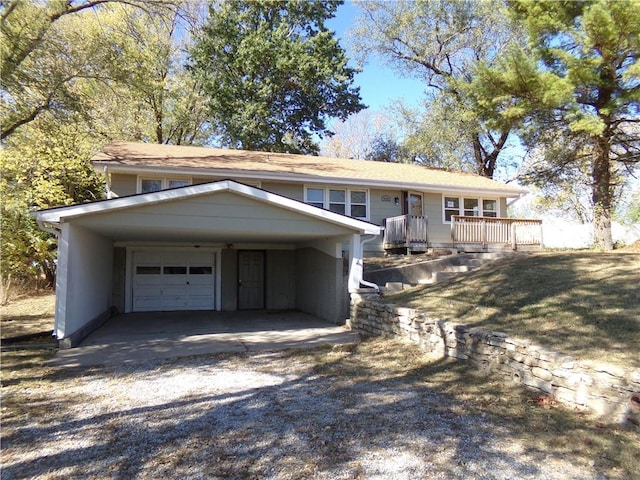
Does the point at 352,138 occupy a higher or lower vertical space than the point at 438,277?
higher

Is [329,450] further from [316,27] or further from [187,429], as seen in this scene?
[316,27]

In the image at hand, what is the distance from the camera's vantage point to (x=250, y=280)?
13742 mm

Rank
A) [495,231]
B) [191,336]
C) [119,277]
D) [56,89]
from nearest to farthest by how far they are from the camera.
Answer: [191,336] → [56,89] → [119,277] → [495,231]

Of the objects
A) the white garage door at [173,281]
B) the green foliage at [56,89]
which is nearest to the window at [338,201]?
the white garage door at [173,281]

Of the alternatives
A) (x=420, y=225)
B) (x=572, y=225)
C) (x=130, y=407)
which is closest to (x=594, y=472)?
(x=130, y=407)

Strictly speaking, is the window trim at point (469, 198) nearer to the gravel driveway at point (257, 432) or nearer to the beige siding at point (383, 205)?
the beige siding at point (383, 205)

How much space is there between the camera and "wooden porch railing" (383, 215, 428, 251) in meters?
14.1

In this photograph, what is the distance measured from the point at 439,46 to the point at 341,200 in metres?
13.6

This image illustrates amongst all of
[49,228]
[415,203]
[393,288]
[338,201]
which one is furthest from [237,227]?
[415,203]

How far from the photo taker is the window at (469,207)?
1645 centimetres

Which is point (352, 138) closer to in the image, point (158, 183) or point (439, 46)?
point (439, 46)

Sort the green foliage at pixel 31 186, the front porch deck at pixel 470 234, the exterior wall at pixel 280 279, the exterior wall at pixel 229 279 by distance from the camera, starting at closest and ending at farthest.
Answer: the exterior wall at pixel 229 279
the green foliage at pixel 31 186
the exterior wall at pixel 280 279
the front porch deck at pixel 470 234

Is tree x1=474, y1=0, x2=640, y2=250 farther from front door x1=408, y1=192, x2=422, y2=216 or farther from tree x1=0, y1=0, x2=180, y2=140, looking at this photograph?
tree x1=0, y1=0, x2=180, y2=140

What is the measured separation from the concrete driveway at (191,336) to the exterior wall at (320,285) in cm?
34
